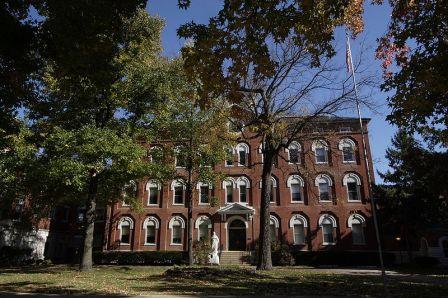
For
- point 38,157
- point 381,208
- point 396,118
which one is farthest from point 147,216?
point 396,118

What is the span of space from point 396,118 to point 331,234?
23448 millimetres

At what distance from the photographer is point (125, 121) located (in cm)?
2344

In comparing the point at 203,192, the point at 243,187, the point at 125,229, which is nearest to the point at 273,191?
the point at 243,187

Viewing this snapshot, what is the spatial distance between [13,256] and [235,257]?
59.3 feet

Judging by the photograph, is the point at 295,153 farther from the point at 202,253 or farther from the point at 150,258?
the point at 150,258

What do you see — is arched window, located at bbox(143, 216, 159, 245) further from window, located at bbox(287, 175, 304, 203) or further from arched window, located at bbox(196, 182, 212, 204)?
window, located at bbox(287, 175, 304, 203)

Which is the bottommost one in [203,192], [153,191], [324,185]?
[203,192]

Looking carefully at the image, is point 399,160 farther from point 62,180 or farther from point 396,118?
point 62,180

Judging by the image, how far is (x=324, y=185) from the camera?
37.2m

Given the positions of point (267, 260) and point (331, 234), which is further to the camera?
point (331, 234)

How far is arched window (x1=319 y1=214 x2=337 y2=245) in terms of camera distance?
116 ft

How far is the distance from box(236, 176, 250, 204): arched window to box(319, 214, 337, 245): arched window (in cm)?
728

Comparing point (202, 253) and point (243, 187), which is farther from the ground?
point (243, 187)

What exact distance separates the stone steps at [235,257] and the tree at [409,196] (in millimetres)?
12781
